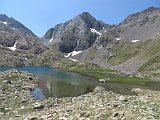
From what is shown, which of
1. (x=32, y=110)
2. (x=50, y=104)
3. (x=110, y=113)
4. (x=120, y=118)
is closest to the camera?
(x=120, y=118)

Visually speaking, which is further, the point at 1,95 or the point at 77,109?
the point at 1,95

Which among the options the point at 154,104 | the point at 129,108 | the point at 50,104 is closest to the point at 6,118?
the point at 50,104

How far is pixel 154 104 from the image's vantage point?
35594mm

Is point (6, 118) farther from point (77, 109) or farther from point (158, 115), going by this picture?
point (158, 115)

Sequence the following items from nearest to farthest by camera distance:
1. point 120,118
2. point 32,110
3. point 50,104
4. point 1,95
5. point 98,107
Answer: point 120,118, point 98,107, point 32,110, point 50,104, point 1,95

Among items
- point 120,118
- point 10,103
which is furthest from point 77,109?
point 10,103

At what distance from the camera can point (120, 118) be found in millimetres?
29312

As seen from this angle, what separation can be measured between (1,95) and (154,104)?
29255mm

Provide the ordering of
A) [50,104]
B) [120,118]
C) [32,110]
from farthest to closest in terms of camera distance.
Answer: [50,104] < [32,110] < [120,118]

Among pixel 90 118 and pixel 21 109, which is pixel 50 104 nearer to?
pixel 21 109

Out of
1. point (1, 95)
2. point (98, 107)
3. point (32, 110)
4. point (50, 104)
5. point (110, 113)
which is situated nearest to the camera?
point (110, 113)

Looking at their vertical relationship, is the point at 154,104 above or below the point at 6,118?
above

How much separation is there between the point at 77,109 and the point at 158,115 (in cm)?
995

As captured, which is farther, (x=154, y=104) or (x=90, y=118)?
(x=154, y=104)
